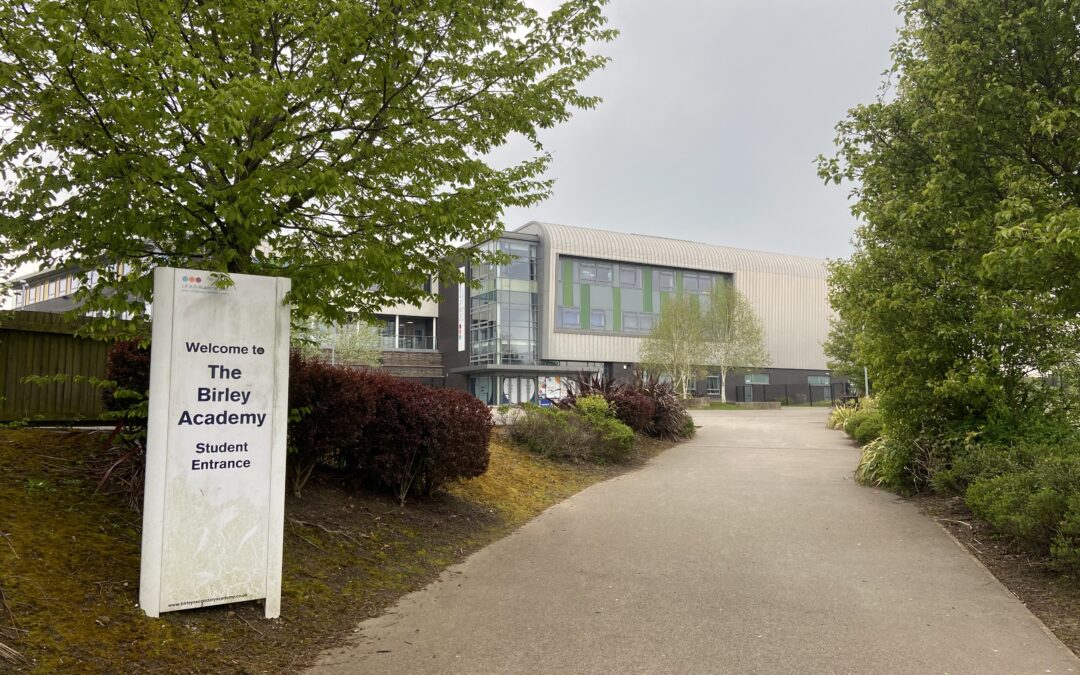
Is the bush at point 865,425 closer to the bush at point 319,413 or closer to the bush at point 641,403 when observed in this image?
the bush at point 641,403

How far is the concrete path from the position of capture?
178 inches

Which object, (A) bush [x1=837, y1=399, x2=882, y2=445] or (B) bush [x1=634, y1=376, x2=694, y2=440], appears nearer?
(A) bush [x1=837, y1=399, x2=882, y2=445]

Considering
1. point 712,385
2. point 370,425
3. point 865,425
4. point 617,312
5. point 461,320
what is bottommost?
point 865,425

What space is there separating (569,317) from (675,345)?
24.9 ft

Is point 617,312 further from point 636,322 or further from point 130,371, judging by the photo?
point 130,371

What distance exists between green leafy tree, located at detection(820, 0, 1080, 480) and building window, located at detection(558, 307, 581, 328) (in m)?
38.8

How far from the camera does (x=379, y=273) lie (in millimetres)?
5484

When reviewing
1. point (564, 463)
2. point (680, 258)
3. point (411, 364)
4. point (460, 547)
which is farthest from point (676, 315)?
point (460, 547)

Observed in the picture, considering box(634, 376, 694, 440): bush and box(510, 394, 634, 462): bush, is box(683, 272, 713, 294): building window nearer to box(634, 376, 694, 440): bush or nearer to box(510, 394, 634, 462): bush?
box(634, 376, 694, 440): bush

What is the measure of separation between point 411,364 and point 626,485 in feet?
135

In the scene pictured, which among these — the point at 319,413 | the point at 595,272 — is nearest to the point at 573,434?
the point at 319,413

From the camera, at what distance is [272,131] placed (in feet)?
18.0

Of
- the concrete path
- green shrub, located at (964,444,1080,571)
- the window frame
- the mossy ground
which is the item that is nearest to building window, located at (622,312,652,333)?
the window frame

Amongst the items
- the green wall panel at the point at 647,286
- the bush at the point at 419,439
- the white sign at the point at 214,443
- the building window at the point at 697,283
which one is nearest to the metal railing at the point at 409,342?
the green wall panel at the point at 647,286
